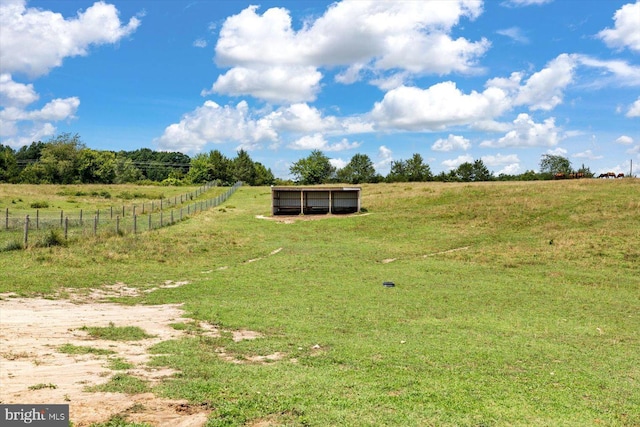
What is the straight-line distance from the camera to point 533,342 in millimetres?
11406

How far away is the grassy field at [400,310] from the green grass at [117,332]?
1150mm

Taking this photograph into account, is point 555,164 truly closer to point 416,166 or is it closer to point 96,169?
point 416,166

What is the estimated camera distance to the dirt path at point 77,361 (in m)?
6.55

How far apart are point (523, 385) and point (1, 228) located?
102 ft

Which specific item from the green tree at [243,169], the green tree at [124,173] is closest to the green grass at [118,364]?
the green tree at [124,173]

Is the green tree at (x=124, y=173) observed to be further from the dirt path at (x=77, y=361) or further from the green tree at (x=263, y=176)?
the dirt path at (x=77, y=361)

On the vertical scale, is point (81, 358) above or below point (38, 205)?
below

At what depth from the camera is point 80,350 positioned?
9336mm

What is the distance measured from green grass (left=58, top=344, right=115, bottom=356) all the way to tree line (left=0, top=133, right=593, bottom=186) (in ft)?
310

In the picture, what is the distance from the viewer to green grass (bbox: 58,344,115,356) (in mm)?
9219

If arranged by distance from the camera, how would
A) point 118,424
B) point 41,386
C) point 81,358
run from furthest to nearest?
point 81,358
point 41,386
point 118,424

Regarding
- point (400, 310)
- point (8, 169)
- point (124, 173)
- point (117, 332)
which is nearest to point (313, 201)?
point (400, 310)

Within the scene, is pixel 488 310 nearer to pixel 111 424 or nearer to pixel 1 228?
pixel 111 424

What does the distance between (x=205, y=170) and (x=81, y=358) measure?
12392 centimetres
